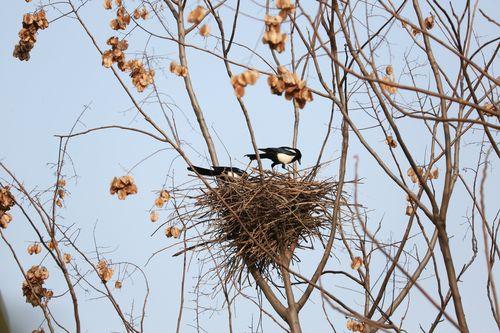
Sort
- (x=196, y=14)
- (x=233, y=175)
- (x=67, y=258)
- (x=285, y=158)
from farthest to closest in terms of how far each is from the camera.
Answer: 1. (x=285, y=158)
2. (x=233, y=175)
3. (x=67, y=258)
4. (x=196, y=14)

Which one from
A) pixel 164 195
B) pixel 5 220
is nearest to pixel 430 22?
pixel 164 195

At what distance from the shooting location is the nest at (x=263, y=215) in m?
5.55

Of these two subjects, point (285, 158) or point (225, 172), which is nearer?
point (225, 172)

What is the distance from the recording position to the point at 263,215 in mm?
5609

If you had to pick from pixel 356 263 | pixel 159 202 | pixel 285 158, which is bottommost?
pixel 356 263

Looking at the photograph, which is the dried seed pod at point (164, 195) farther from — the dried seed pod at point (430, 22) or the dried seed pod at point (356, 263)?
the dried seed pod at point (430, 22)

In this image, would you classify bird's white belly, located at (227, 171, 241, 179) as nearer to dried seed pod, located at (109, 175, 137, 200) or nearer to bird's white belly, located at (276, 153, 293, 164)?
bird's white belly, located at (276, 153, 293, 164)

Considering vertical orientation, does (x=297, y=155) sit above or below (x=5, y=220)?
above

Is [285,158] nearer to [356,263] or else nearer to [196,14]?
[356,263]

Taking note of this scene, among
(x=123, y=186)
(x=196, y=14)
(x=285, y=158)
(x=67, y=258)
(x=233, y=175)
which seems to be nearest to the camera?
(x=196, y=14)

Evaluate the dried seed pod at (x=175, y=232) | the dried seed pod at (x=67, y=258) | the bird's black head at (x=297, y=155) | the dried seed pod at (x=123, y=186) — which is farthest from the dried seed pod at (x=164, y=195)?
the bird's black head at (x=297, y=155)

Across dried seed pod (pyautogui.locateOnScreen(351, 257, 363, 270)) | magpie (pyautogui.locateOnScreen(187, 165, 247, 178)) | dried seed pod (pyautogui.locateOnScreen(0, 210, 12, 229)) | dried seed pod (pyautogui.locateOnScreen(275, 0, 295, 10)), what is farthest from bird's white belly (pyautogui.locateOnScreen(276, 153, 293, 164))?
dried seed pod (pyautogui.locateOnScreen(275, 0, 295, 10))

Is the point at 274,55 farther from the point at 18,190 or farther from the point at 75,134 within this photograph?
the point at 18,190

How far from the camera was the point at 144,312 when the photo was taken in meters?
4.88
